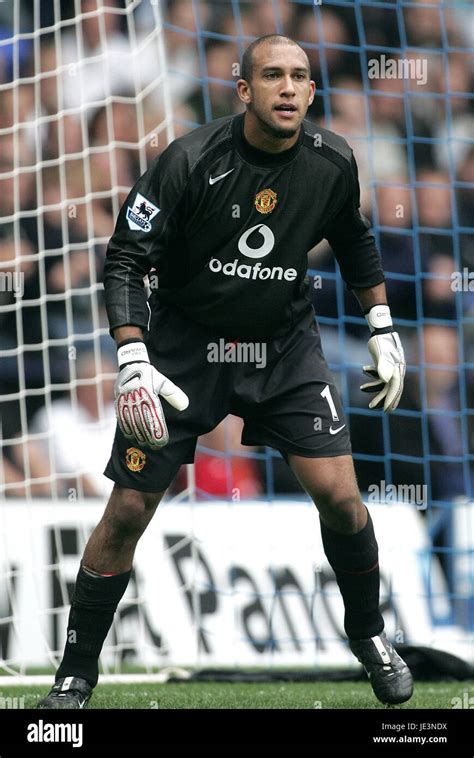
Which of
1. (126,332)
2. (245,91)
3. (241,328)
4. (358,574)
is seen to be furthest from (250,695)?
(245,91)

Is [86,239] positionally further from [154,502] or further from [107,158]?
[154,502]

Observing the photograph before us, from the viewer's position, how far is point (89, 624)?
3.78m

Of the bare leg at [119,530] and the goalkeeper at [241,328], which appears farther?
the bare leg at [119,530]

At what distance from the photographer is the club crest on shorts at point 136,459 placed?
147 inches

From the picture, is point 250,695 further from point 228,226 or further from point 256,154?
point 256,154

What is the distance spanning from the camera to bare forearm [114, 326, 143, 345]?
3611 millimetres

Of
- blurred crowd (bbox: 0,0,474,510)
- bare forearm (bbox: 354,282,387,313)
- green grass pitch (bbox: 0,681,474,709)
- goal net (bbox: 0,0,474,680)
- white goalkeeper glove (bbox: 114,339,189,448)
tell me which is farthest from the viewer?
blurred crowd (bbox: 0,0,474,510)

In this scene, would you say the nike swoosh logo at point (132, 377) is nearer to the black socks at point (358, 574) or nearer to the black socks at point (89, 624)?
the black socks at point (89, 624)

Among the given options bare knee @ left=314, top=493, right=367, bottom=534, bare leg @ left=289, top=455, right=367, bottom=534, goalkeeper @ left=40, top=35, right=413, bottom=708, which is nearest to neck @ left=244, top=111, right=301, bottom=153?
goalkeeper @ left=40, top=35, right=413, bottom=708

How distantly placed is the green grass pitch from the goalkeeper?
376 millimetres

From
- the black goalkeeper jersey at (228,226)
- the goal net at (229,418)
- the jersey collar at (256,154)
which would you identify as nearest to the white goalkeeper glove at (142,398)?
the black goalkeeper jersey at (228,226)

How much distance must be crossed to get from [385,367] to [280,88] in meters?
0.92

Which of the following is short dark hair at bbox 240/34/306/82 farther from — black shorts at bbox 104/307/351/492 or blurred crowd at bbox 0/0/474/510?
blurred crowd at bbox 0/0/474/510

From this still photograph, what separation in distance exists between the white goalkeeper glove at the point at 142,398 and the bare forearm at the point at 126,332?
37mm
